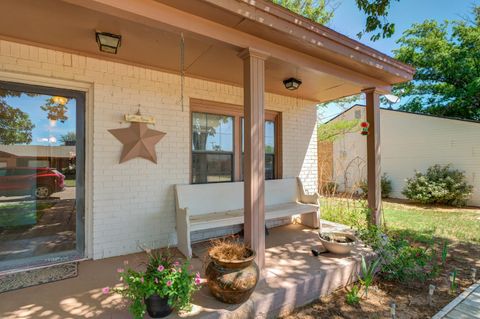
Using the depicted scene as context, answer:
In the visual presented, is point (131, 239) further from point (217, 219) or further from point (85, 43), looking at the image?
point (85, 43)

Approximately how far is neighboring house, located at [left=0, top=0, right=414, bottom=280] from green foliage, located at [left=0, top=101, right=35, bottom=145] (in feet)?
0.40

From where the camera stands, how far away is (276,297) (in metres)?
2.38

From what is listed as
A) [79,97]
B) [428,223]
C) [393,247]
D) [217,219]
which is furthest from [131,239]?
[428,223]

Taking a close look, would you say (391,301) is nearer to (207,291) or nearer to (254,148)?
(207,291)

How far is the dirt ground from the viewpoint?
2434 millimetres

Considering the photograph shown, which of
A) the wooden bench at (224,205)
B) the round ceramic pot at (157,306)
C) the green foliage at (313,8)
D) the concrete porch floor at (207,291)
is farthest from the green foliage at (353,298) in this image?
the green foliage at (313,8)

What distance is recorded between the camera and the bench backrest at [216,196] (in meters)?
3.86

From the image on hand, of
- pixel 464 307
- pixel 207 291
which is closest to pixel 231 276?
pixel 207 291

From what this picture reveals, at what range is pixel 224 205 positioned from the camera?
4195mm

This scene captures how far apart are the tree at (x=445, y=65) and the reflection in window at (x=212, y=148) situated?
1097 centimetres

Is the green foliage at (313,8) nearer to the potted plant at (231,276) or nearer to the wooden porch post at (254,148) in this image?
the wooden porch post at (254,148)

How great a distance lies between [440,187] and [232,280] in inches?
326

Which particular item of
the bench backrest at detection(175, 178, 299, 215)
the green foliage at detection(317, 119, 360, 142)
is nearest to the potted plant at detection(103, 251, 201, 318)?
the bench backrest at detection(175, 178, 299, 215)

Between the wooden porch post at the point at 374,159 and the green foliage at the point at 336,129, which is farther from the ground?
the green foliage at the point at 336,129
